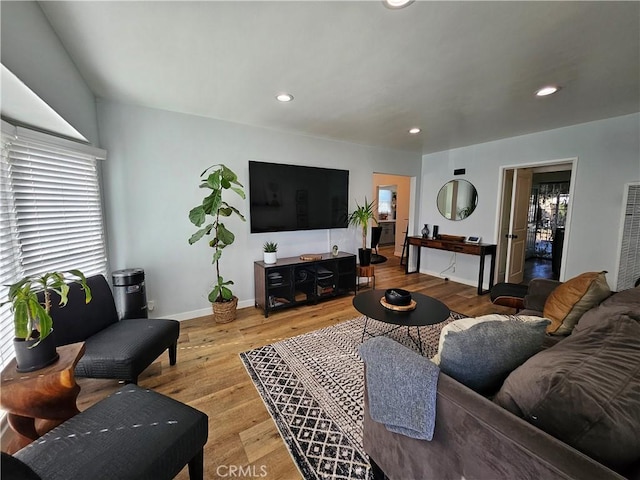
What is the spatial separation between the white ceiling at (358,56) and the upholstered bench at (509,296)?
1.95m

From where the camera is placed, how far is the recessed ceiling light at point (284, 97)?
2.45m

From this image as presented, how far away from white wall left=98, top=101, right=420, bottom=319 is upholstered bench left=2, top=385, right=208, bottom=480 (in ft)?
6.42

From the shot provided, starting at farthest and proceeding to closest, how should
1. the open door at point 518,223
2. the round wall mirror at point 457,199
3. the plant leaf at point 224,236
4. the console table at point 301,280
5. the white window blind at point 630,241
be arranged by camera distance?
the round wall mirror at point 457,199 < the open door at point 518,223 < the console table at point 301,280 < the white window blind at point 630,241 < the plant leaf at point 224,236

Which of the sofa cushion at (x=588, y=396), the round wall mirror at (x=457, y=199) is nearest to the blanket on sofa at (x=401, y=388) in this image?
the sofa cushion at (x=588, y=396)

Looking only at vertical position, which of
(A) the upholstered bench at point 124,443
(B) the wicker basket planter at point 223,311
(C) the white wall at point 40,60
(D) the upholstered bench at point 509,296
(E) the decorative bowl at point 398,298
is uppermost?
(C) the white wall at point 40,60

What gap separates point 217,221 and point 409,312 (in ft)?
7.26

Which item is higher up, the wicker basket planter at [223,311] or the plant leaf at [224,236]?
the plant leaf at [224,236]

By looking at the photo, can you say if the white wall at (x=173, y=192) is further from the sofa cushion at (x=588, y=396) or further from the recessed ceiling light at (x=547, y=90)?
the sofa cushion at (x=588, y=396)

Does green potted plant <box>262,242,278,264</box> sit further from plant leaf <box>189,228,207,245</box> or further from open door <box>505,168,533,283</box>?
open door <box>505,168,533,283</box>

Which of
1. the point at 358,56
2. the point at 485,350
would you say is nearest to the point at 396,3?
the point at 358,56

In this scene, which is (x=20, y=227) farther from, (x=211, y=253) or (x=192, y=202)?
(x=211, y=253)

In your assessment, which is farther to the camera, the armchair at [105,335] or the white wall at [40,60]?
the armchair at [105,335]

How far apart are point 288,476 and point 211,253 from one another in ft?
8.19

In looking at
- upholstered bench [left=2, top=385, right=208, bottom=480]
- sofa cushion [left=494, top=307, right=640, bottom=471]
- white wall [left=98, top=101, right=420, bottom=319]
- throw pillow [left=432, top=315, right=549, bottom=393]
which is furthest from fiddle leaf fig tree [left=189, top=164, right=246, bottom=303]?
sofa cushion [left=494, top=307, right=640, bottom=471]
